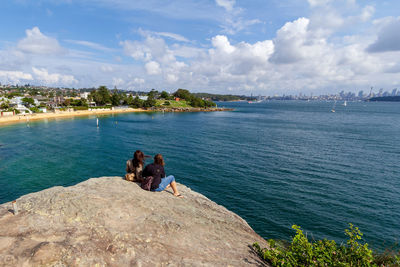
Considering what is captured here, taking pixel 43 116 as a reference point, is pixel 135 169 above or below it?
above

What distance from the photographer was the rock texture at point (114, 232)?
18.5 ft

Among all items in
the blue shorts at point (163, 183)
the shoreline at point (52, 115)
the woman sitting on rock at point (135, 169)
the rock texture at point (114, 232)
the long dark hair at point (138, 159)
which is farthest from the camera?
the shoreline at point (52, 115)

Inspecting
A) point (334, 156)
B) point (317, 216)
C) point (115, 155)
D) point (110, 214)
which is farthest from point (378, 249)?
point (115, 155)

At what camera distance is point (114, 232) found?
675 centimetres

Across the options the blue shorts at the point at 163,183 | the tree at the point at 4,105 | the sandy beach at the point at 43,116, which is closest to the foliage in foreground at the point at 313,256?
the blue shorts at the point at 163,183

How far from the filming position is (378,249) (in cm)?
1405

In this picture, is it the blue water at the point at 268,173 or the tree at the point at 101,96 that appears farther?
the tree at the point at 101,96

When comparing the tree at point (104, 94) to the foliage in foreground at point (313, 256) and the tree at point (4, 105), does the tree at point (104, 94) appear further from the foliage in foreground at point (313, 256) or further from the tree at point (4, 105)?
the foliage in foreground at point (313, 256)

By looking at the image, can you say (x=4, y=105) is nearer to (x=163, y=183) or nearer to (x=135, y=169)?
(x=135, y=169)

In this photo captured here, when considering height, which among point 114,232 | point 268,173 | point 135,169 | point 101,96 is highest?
point 101,96

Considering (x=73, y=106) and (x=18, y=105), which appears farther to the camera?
(x=73, y=106)

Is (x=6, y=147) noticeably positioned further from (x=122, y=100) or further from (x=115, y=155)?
(x=122, y=100)

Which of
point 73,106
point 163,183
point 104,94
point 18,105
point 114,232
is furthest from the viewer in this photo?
point 104,94

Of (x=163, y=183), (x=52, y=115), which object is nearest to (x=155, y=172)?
(x=163, y=183)
